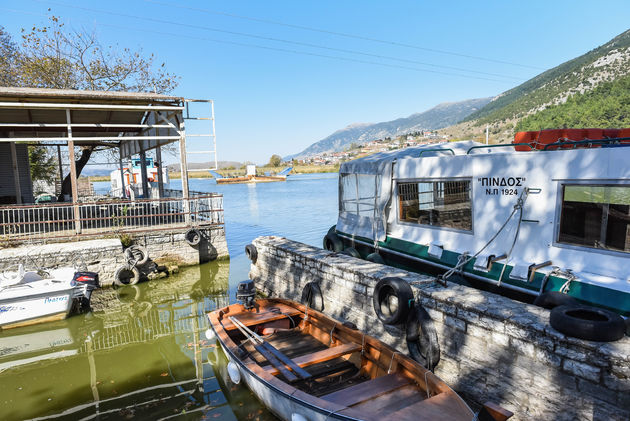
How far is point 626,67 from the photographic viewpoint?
64.1m

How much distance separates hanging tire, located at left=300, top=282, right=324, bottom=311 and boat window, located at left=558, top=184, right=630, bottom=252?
14.2ft

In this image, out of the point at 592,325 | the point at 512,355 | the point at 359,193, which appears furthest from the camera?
the point at 359,193

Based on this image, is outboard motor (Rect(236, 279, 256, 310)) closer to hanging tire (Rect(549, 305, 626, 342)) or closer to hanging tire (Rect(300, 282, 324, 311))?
hanging tire (Rect(300, 282, 324, 311))

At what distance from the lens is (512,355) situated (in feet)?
13.8

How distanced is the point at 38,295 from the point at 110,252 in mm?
2904

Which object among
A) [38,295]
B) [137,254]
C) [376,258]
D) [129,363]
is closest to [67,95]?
[137,254]

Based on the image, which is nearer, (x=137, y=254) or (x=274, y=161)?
(x=137, y=254)

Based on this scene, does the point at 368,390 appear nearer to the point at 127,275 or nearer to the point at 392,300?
the point at 392,300

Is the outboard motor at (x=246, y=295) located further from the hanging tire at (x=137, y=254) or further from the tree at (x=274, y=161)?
the tree at (x=274, y=161)

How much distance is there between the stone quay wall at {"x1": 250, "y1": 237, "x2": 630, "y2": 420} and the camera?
3464mm

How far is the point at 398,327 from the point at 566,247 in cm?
261

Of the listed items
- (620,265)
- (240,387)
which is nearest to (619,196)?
(620,265)

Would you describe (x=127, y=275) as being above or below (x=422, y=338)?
below

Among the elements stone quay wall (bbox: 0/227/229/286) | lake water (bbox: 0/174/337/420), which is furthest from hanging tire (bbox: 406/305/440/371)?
stone quay wall (bbox: 0/227/229/286)
